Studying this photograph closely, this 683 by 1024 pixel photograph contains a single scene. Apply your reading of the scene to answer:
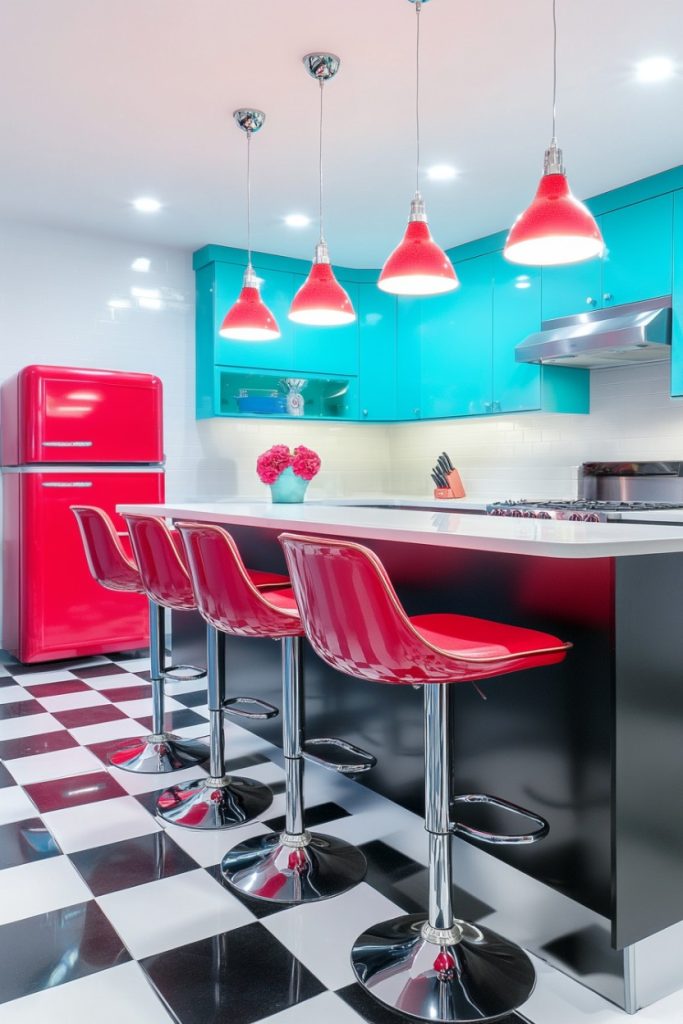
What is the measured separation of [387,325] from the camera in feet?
19.2

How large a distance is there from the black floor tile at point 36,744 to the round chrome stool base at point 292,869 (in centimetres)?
122

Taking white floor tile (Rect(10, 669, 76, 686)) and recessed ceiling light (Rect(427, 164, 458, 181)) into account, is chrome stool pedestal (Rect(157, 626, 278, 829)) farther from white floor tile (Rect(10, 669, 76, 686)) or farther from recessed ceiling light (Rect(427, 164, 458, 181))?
recessed ceiling light (Rect(427, 164, 458, 181))

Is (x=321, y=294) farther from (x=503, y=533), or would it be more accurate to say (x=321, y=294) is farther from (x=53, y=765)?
(x=53, y=765)

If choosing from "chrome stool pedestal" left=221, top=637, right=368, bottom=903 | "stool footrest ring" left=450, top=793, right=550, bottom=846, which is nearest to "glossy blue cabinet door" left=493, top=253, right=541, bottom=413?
"chrome stool pedestal" left=221, top=637, right=368, bottom=903

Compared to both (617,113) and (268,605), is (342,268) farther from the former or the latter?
(268,605)

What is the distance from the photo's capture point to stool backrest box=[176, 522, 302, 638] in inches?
76.9

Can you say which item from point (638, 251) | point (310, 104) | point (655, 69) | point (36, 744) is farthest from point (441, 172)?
point (36, 744)

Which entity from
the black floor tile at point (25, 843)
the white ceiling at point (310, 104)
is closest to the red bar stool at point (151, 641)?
the black floor tile at point (25, 843)

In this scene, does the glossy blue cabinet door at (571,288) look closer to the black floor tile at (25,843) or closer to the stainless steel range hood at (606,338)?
the stainless steel range hood at (606,338)

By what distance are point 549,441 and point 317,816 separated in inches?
128

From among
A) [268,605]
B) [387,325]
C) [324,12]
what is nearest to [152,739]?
[268,605]

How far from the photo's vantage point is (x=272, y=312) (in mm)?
5320

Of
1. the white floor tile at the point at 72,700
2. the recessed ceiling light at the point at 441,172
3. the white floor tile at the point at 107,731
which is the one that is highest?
the recessed ceiling light at the point at 441,172

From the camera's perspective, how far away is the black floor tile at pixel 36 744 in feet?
9.95
